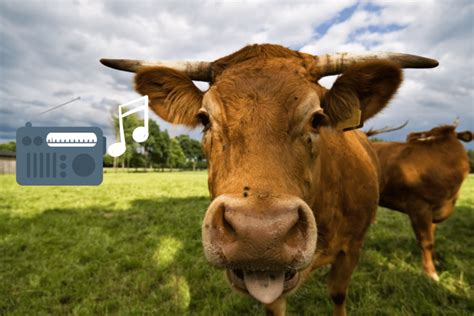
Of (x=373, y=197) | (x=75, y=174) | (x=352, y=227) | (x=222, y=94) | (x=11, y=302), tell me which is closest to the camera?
(x=222, y=94)

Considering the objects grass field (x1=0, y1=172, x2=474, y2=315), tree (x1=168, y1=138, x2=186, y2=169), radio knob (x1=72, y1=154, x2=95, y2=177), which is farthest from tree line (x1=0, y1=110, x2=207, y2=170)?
grass field (x1=0, y1=172, x2=474, y2=315)

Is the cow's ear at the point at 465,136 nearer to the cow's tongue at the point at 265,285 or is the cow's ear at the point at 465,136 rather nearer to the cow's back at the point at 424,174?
the cow's back at the point at 424,174

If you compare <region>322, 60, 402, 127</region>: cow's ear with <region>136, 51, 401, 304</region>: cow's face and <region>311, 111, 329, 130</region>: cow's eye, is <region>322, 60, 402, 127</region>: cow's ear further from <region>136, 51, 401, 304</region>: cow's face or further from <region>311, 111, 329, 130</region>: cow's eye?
<region>311, 111, 329, 130</region>: cow's eye

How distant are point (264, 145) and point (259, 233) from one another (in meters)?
0.54

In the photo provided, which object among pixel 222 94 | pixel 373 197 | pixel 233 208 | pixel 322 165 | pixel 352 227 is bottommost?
pixel 352 227

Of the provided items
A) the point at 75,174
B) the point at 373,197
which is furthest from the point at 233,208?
the point at 75,174

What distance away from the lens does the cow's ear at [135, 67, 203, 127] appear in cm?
241

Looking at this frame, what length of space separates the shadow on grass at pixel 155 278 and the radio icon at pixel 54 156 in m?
7.68

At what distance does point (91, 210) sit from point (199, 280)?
6.05m

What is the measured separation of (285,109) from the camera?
1821 mm

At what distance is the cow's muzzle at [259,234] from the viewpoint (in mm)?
1333

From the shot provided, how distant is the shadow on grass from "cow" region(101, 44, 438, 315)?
0.75 metres

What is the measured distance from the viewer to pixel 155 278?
409 cm

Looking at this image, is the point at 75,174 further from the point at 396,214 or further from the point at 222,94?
the point at 222,94
